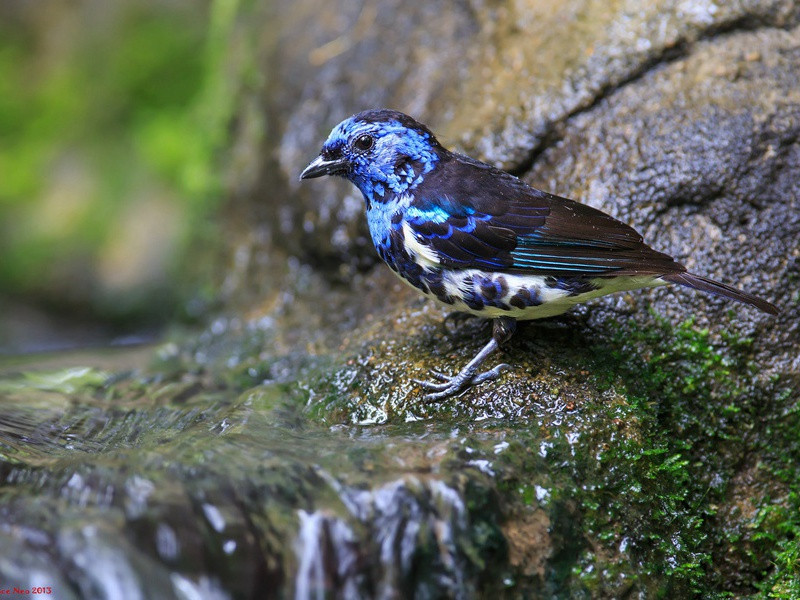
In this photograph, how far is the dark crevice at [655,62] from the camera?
15.1ft

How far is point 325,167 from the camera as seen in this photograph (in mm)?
3916

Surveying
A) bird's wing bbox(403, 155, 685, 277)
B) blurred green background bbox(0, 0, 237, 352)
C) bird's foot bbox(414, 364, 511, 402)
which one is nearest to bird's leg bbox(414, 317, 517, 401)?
bird's foot bbox(414, 364, 511, 402)

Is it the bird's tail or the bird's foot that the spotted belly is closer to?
the bird's tail

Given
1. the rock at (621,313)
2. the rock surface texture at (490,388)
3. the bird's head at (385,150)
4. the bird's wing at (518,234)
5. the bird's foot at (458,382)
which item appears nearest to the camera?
the rock surface texture at (490,388)

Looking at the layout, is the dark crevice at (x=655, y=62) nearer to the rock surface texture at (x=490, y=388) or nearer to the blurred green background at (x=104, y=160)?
the rock surface texture at (x=490, y=388)

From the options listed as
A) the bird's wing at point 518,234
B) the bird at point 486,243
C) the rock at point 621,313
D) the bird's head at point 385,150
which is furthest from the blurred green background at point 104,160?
the bird's wing at point 518,234

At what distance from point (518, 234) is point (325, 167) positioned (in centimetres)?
109

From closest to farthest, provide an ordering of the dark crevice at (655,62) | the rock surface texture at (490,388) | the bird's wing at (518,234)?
the rock surface texture at (490,388) → the bird's wing at (518,234) → the dark crevice at (655,62)

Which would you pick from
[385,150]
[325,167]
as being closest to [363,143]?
[385,150]

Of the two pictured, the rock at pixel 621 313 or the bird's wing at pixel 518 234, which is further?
the bird's wing at pixel 518 234

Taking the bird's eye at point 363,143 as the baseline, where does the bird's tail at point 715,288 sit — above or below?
below

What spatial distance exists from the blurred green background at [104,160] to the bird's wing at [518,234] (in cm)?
346

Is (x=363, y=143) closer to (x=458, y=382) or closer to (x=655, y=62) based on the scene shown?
(x=458, y=382)

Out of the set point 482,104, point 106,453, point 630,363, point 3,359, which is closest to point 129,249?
point 3,359
